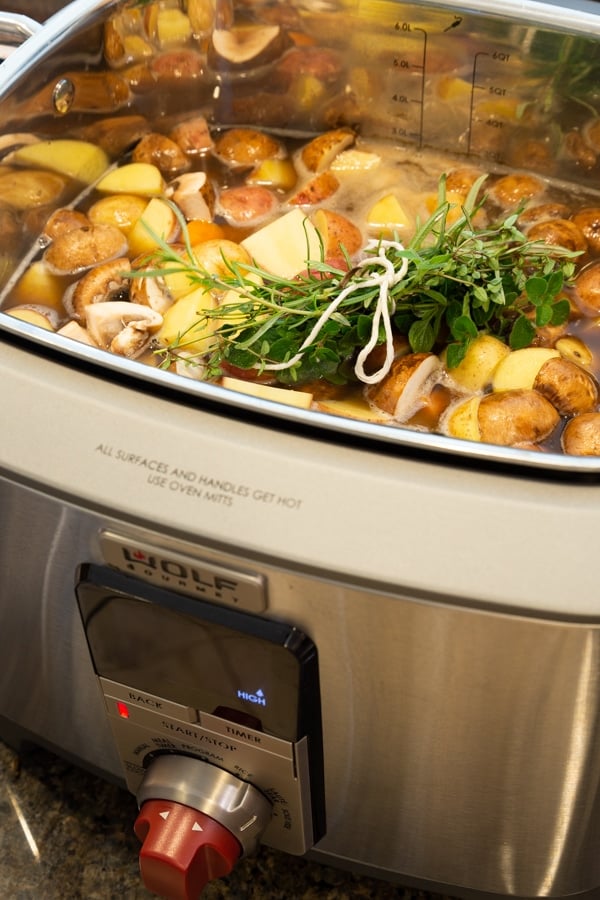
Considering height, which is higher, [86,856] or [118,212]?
[118,212]

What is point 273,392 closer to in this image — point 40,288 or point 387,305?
point 387,305

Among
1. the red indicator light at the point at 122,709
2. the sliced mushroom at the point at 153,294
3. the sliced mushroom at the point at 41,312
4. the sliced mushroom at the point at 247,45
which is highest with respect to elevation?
the sliced mushroom at the point at 247,45

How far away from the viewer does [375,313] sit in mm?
711

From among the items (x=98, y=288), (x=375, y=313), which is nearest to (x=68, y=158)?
(x=98, y=288)

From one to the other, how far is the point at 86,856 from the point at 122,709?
10.8 inches

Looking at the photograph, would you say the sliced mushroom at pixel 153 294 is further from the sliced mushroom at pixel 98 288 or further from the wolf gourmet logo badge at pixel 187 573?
the wolf gourmet logo badge at pixel 187 573

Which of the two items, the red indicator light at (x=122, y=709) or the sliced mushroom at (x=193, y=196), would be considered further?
the sliced mushroom at (x=193, y=196)

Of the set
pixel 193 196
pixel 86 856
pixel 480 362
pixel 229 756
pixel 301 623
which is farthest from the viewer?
pixel 193 196

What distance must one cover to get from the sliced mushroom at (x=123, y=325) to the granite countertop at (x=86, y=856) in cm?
42

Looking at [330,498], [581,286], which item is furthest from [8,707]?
[581,286]

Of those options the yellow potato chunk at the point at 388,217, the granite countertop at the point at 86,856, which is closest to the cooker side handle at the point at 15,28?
Result: the yellow potato chunk at the point at 388,217

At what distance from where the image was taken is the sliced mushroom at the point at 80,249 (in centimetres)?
92

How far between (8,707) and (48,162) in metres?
0.51

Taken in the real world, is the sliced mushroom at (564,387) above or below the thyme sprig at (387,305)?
below
